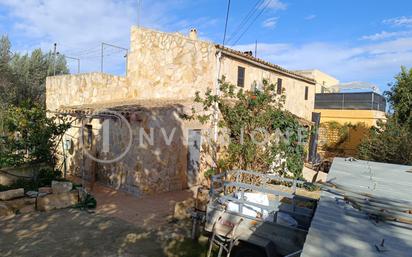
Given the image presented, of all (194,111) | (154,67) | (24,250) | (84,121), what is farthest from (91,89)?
(24,250)

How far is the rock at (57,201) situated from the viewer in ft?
32.8

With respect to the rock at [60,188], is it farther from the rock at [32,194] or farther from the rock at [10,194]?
the rock at [10,194]

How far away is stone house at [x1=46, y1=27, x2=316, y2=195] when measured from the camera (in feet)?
39.9

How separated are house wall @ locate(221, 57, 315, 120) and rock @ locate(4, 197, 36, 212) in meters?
9.03

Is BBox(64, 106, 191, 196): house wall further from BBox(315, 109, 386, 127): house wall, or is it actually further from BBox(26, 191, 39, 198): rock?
BBox(315, 109, 386, 127): house wall

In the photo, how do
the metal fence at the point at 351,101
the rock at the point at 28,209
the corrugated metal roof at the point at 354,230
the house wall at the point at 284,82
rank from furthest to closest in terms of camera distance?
the metal fence at the point at 351,101 < the house wall at the point at 284,82 < the rock at the point at 28,209 < the corrugated metal roof at the point at 354,230

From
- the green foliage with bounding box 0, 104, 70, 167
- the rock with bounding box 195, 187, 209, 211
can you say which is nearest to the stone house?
the green foliage with bounding box 0, 104, 70, 167

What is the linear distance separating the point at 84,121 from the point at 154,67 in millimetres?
4180

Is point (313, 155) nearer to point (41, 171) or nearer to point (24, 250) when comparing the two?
point (41, 171)

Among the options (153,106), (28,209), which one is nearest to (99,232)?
(28,209)

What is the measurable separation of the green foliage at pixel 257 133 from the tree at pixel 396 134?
4700mm

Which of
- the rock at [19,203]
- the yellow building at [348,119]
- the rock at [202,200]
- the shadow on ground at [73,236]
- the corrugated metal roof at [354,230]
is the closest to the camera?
the corrugated metal roof at [354,230]

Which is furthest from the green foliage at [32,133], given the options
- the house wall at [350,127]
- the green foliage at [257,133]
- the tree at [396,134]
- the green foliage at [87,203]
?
the house wall at [350,127]

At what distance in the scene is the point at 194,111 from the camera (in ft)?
43.6
